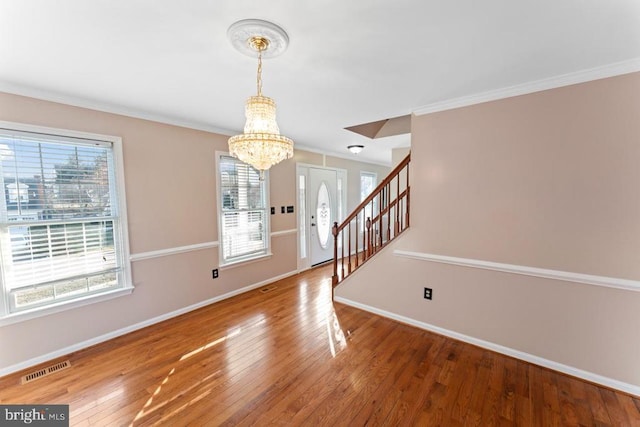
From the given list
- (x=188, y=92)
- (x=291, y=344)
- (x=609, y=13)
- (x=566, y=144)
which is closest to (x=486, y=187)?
(x=566, y=144)

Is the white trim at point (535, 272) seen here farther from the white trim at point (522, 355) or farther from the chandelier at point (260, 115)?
the chandelier at point (260, 115)

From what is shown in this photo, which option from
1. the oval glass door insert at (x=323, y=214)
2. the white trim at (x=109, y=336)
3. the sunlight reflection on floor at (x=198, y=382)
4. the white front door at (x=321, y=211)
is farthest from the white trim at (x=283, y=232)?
A: the sunlight reflection on floor at (x=198, y=382)

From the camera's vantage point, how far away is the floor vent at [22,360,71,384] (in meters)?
2.07

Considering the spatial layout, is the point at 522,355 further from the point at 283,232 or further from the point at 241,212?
the point at 241,212

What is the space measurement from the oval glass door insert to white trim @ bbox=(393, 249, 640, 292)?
8.22ft

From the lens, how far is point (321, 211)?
5.24m

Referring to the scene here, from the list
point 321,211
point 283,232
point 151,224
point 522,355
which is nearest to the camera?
point 522,355

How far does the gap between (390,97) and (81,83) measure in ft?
8.32

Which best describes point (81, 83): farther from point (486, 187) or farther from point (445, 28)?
point (486, 187)

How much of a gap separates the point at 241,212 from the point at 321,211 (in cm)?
182

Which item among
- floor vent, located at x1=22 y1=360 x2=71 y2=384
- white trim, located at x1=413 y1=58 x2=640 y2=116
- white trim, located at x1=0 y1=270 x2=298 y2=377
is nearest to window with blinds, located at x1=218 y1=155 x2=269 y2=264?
white trim, located at x1=0 y1=270 x2=298 y2=377

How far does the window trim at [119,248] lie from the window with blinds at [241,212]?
108 cm

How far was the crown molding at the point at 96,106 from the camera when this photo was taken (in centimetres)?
210

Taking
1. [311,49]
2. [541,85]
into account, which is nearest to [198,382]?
[311,49]
